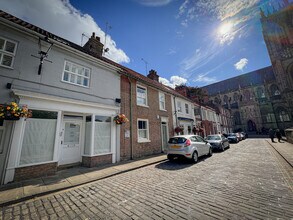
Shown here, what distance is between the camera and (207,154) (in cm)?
1031

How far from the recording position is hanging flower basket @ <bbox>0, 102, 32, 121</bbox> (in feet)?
16.2

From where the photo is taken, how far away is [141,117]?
10883mm

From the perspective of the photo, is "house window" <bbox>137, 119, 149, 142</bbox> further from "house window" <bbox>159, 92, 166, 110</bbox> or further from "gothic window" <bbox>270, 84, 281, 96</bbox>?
"gothic window" <bbox>270, 84, 281, 96</bbox>

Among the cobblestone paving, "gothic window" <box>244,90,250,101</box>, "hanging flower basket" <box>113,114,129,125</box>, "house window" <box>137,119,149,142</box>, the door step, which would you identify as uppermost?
"gothic window" <box>244,90,250,101</box>

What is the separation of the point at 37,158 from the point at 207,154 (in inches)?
420

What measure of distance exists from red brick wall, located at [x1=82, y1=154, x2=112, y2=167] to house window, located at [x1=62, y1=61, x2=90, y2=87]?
431 cm

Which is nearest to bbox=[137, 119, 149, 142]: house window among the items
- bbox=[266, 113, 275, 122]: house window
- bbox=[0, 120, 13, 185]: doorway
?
bbox=[0, 120, 13, 185]: doorway

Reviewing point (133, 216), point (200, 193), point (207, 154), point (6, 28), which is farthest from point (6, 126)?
point (207, 154)

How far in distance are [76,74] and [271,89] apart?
2357 inches

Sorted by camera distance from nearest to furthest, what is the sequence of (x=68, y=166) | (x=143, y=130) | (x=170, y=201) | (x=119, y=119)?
(x=170, y=201) < (x=68, y=166) < (x=119, y=119) < (x=143, y=130)

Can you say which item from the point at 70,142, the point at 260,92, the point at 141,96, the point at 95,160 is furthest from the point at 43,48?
the point at 260,92

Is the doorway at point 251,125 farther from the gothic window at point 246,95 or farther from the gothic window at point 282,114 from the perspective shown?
the gothic window at point 246,95

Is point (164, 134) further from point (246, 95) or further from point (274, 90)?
point (274, 90)

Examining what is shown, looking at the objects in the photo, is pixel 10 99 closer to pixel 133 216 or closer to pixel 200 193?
pixel 133 216
